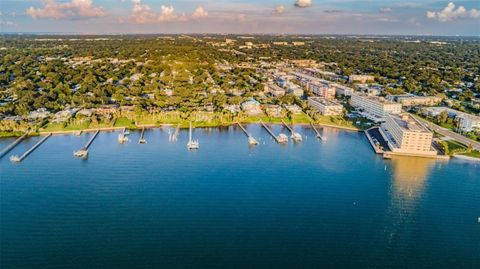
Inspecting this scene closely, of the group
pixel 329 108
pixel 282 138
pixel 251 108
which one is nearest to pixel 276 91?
pixel 251 108

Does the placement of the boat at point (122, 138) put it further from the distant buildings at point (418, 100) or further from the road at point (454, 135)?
the distant buildings at point (418, 100)

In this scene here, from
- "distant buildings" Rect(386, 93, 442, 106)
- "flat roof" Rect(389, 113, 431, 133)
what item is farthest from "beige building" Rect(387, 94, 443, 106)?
"flat roof" Rect(389, 113, 431, 133)

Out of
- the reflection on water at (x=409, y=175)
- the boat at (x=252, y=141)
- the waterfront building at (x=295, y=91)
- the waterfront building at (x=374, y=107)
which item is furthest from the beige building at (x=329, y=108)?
the reflection on water at (x=409, y=175)

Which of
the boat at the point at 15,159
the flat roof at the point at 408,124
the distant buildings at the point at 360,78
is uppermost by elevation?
the distant buildings at the point at 360,78

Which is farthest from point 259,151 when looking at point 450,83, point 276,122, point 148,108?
point 450,83

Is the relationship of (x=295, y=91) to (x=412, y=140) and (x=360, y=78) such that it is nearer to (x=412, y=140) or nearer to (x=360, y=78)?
(x=360, y=78)
